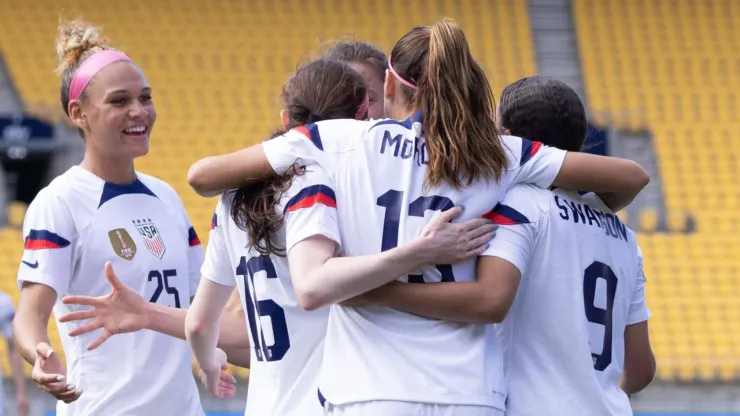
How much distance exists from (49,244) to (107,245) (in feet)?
0.62

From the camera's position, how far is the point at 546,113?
9.05ft

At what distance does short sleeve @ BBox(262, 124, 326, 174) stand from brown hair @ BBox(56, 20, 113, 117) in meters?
1.36

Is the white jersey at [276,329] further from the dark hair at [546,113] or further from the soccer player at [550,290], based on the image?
the dark hair at [546,113]

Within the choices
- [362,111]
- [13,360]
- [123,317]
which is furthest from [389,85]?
[13,360]

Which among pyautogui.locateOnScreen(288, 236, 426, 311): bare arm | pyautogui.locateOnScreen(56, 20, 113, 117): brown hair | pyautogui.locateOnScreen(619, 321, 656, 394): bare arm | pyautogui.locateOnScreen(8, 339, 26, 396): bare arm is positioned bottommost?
pyautogui.locateOnScreen(8, 339, 26, 396): bare arm

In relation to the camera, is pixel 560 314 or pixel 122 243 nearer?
pixel 560 314

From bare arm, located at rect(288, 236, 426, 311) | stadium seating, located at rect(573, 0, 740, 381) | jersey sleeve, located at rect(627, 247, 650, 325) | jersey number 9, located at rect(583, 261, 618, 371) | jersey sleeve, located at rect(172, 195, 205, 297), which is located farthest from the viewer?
stadium seating, located at rect(573, 0, 740, 381)

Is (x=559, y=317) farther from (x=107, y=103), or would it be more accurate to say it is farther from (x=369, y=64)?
(x=107, y=103)

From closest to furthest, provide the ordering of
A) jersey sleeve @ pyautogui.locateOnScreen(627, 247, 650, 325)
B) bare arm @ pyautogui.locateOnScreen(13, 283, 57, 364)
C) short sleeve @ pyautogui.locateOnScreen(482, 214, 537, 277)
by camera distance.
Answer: short sleeve @ pyautogui.locateOnScreen(482, 214, 537, 277), jersey sleeve @ pyautogui.locateOnScreen(627, 247, 650, 325), bare arm @ pyautogui.locateOnScreen(13, 283, 57, 364)

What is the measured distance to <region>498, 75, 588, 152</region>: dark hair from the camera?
276cm

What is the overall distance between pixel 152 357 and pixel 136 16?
1081cm

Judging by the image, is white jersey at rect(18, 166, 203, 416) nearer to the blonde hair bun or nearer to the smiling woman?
the smiling woman

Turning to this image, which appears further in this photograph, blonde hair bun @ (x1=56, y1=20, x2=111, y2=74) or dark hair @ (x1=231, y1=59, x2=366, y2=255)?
blonde hair bun @ (x1=56, y1=20, x2=111, y2=74)

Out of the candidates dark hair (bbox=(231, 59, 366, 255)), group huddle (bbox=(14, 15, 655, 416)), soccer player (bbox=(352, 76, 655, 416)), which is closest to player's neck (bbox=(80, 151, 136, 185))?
group huddle (bbox=(14, 15, 655, 416))
